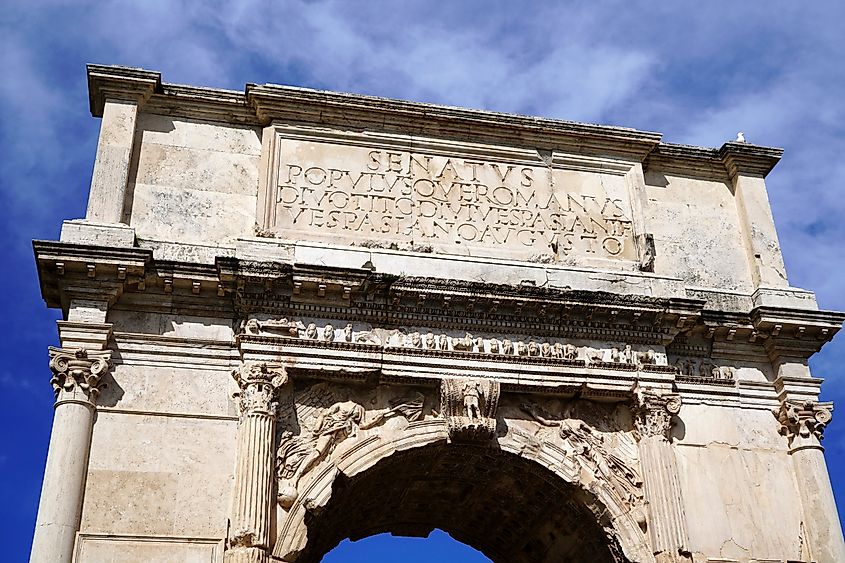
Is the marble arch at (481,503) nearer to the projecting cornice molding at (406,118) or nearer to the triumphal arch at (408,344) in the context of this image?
the triumphal arch at (408,344)

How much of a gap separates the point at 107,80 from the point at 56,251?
9.14ft

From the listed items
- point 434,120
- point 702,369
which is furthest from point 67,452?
point 702,369

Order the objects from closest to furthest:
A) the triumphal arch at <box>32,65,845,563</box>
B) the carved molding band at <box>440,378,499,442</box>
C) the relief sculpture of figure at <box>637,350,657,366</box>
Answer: the triumphal arch at <box>32,65,845,563</box> < the carved molding band at <box>440,378,499,442</box> < the relief sculpture of figure at <box>637,350,657,366</box>

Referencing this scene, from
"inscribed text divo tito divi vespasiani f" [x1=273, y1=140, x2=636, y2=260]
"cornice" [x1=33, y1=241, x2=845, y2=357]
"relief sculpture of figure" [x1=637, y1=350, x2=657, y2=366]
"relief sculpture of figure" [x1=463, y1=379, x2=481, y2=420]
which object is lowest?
"relief sculpture of figure" [x1=463, y1=379, x2=481, y2=420]

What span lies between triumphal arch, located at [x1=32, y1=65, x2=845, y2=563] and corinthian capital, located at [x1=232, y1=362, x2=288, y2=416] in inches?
1.3

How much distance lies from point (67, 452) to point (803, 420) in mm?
8635

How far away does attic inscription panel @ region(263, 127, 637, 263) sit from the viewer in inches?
525

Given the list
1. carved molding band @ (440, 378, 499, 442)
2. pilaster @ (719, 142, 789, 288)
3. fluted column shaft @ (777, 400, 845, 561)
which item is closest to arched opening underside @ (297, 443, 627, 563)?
carved molding band @ (440, 378, 499, 442)

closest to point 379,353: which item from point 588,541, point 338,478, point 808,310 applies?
point 338,478

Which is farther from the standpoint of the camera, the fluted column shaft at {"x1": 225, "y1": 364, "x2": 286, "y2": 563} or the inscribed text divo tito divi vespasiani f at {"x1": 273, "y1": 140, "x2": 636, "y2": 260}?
the inscribed text divo tito divi vespasiani f at {"x1": 273, "y1": 140, "x2": 636, "y2": 260}

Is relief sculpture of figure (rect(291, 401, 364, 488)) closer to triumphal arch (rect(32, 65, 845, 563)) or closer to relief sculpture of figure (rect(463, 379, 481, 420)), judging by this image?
triumphal arch (rect(32, 65, 845, 563))

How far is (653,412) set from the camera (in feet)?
41.5

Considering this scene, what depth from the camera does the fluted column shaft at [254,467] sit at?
35.8ft

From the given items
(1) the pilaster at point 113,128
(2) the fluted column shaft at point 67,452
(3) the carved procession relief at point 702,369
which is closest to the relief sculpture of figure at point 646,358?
(3) the carved procession relief at point 702,369
